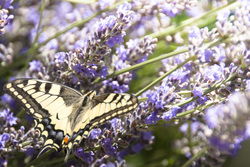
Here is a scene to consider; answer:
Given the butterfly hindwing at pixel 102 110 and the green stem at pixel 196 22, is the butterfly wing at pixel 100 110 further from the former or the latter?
the green stem at pixel 196 22

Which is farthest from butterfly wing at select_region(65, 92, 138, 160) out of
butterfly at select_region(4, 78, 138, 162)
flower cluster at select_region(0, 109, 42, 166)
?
flower cluster at select_region(0, 109, 42, 166)

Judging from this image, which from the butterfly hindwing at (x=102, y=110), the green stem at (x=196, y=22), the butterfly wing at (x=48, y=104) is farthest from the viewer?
the green stem at (x=196, y=22)

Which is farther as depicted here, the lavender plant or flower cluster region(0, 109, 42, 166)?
flower cluster region(0, 109, 42, 166)

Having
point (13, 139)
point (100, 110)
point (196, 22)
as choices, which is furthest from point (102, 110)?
point (196, 22)

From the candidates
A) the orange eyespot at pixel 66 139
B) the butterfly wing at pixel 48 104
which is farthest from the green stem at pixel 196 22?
the orange eyespot at pixel 66 139

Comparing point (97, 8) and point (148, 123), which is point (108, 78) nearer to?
point (148, 123)

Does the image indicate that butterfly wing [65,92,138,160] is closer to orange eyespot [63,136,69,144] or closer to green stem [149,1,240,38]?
orange eyespot [63,136,69,144]

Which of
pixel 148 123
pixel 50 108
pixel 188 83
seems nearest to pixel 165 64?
pixel 188 83
